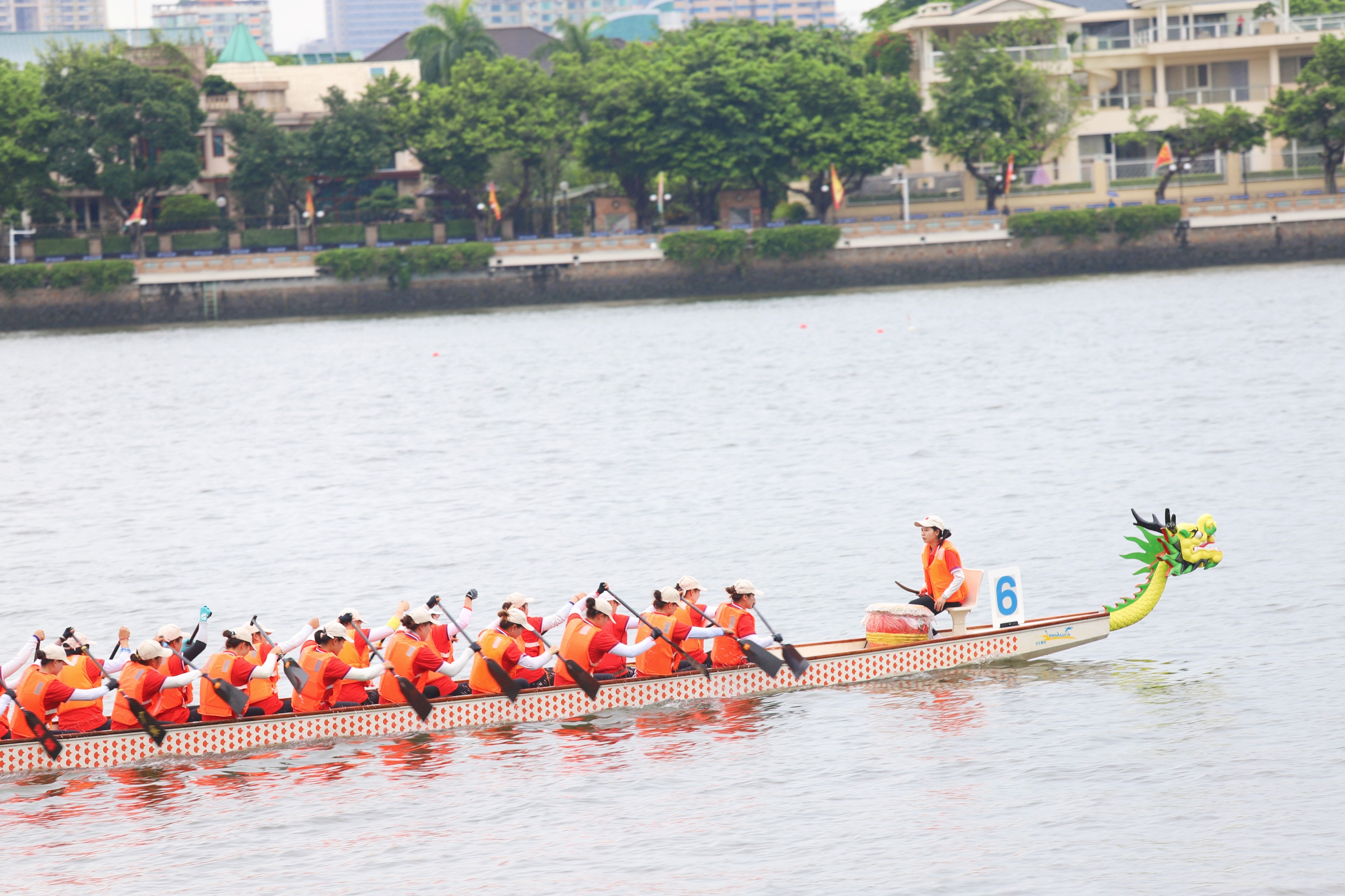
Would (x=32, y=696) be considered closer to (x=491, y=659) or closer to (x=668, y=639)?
(x=491, y=659)

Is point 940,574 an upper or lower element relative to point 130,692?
upper

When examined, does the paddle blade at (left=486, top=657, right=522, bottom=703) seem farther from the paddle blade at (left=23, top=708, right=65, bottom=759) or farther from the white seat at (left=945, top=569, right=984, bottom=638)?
the white seat at (left=945, top=569, right=984, bottom=638)

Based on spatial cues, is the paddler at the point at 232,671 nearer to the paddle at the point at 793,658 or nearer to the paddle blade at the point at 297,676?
the paddle blade at the point at 297,676

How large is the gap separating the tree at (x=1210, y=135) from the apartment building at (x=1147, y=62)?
115 inches

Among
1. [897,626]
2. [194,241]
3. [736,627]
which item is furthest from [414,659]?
[194,241]

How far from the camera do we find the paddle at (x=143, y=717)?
54.9 feet

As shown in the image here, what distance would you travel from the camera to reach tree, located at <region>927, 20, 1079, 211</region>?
80.1 meters

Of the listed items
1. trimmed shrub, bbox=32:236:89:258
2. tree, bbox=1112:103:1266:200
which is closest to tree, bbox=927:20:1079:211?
tree, bbox=1112:103:1266:200

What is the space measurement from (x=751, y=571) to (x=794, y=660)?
25.6ft

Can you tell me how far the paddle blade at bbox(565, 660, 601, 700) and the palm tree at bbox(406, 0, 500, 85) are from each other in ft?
272

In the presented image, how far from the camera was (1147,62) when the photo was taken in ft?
283

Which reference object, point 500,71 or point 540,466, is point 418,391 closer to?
point 540,466

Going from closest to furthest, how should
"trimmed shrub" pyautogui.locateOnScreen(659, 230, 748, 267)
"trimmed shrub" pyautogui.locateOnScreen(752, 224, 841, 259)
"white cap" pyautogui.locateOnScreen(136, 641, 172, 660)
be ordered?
"white cap" pyautogui.locateOnScreen(136, 641, 172, 660) < "trimmed shrub" pyautogui.locateOnScreen(752, 224, 841, 259) < "trimmed shrub" pyautogui.locateOnScreen(659, 230, 748, 267)

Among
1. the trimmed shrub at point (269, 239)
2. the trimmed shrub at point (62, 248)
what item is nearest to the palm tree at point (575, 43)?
the trimmed shrub at point (269, 239)
